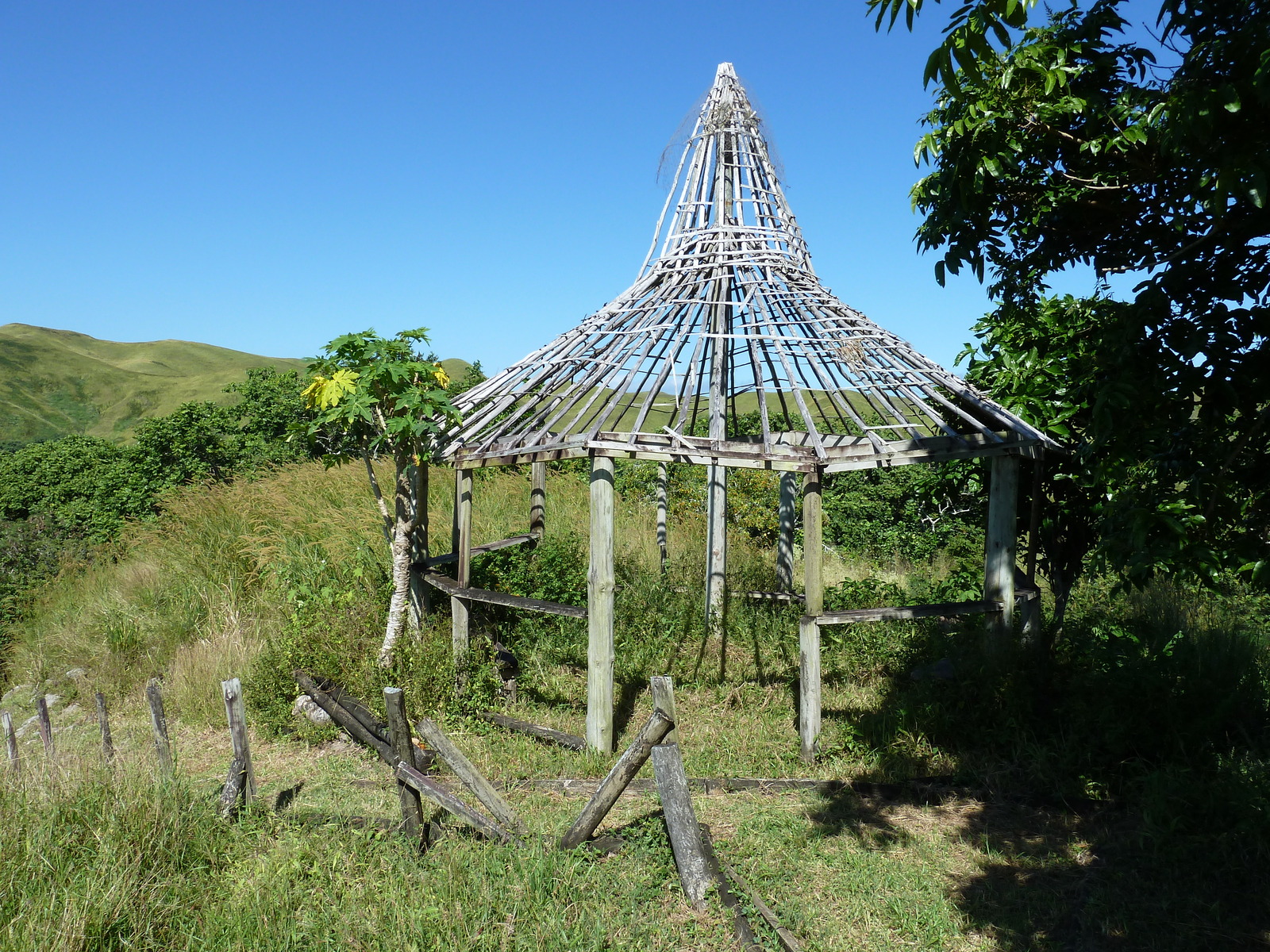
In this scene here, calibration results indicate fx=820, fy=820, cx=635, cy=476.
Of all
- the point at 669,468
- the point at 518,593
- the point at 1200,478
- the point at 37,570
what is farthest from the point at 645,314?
the point at 37,570

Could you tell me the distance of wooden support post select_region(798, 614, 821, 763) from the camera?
22.1 feet

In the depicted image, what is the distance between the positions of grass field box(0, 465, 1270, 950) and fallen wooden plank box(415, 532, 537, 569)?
236mm

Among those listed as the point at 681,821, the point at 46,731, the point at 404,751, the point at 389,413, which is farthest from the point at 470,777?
the point at 389,413

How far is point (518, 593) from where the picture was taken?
890 cm

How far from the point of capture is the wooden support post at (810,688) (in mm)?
6730

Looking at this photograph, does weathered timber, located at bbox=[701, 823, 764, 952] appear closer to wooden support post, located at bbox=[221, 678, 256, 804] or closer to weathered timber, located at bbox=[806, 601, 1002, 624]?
weathered timber, located at bbox=[806, 601, 1002, 624]

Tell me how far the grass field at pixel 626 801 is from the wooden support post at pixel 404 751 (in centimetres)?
18

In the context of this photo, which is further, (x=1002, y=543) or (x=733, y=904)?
(x=1002, y=543)

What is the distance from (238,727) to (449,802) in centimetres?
158

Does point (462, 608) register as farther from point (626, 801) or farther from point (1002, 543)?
point (1002, 543)

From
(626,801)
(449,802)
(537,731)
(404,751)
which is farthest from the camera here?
(537,731)

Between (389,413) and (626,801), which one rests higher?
(389,413)

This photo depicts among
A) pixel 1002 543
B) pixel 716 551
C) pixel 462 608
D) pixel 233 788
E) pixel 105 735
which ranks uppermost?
pixel 1002 543

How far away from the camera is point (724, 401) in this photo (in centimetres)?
801
